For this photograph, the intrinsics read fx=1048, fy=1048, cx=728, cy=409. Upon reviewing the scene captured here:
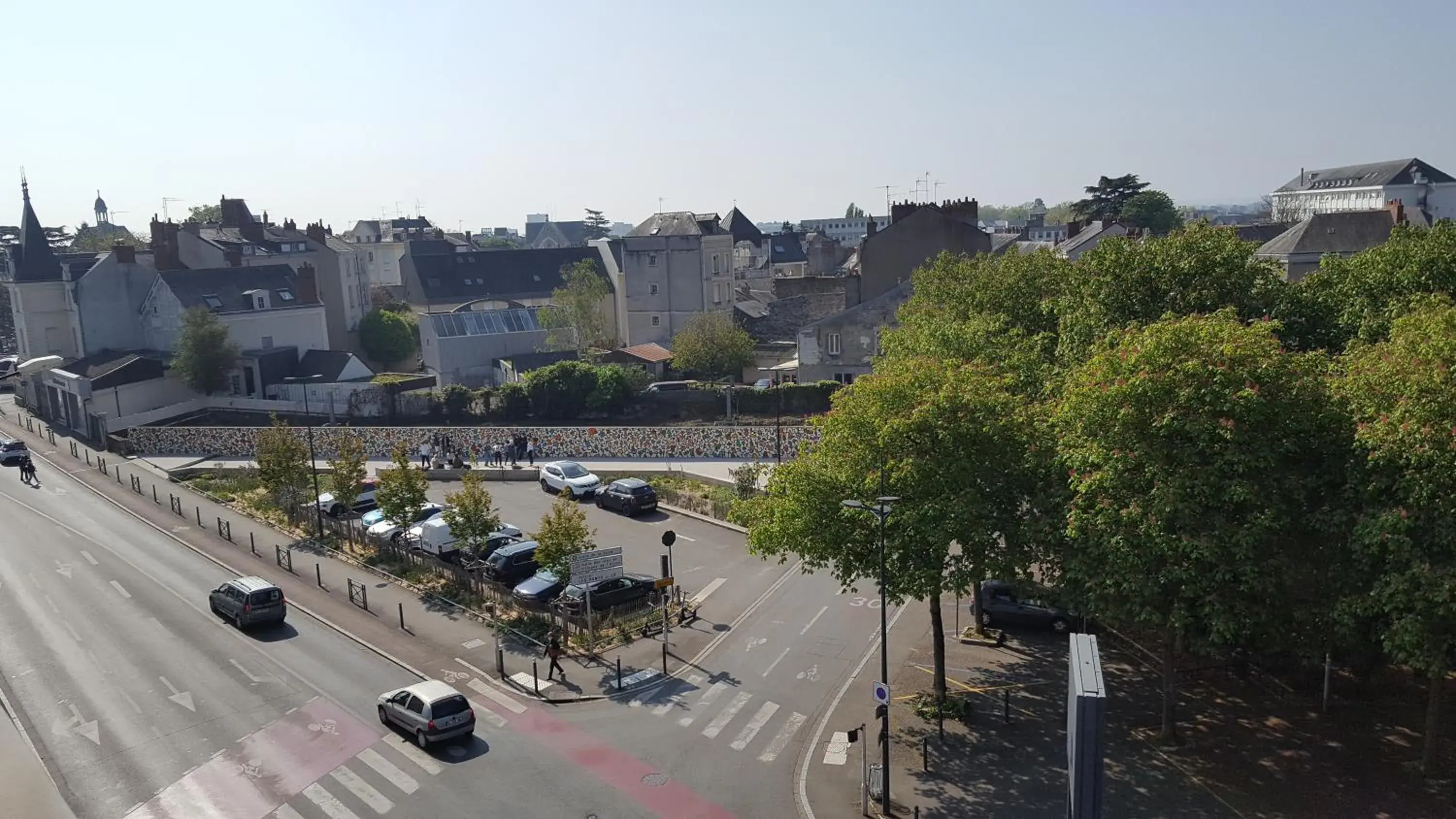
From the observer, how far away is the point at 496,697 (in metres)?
24.6

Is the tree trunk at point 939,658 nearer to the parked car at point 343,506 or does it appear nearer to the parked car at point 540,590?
A: the parked car at point 540,590

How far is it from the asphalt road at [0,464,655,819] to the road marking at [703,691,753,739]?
2.64 metres

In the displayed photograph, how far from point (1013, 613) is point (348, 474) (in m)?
23.7

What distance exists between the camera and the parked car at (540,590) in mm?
29719

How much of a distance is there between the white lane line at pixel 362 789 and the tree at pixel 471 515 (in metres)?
11.4

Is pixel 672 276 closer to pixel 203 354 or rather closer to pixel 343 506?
pixel 203 354

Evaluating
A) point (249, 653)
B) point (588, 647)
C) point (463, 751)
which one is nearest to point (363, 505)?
point (249, 653)

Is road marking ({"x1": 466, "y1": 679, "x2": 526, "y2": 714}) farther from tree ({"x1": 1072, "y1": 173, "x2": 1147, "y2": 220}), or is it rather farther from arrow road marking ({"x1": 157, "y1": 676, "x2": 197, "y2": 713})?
tree ({"x1": 1072, "y1": 173, "x2": 1147, "y2": 220})

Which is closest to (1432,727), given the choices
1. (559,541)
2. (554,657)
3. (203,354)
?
(554,657)

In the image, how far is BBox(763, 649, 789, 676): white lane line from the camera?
25.8 metres

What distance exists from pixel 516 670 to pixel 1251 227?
80.5 metres

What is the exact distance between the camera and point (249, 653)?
27.7m

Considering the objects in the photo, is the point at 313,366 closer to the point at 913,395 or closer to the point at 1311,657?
the point at 913,395

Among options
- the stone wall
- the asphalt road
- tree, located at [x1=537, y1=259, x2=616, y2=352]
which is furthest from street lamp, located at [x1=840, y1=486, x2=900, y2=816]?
tree, located at [x1=537, y1=259, x2=616, y2=352]
